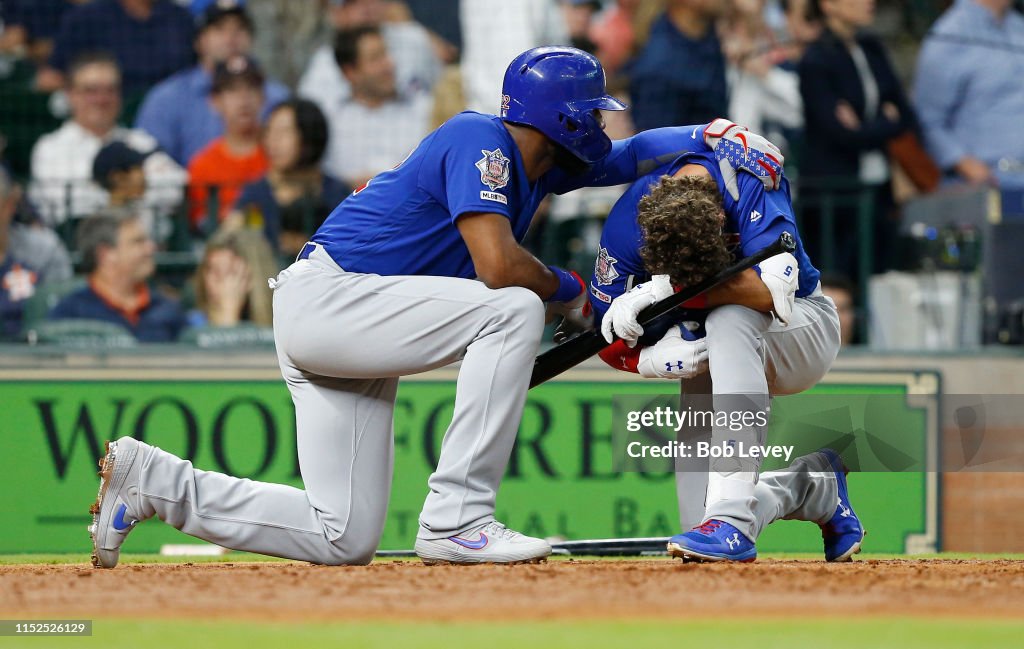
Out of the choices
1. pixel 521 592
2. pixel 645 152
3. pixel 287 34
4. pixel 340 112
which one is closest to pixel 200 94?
pixel 287 34

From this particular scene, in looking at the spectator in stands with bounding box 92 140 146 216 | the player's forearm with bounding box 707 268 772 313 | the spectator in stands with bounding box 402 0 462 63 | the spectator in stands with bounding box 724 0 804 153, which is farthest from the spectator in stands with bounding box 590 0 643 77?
the player's forearm with bounding box 707 268 772 313

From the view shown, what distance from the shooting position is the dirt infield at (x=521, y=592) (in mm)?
3148

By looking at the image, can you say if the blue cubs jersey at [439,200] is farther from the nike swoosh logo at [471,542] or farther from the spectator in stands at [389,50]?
the spectator in stands at [389,50]

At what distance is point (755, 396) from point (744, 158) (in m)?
0.75

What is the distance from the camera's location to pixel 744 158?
4.31 m

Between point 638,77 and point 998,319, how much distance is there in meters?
2.56

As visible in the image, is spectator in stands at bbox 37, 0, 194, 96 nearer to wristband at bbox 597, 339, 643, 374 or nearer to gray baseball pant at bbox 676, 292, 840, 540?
wristband at bbox 597, 339, 643, 374

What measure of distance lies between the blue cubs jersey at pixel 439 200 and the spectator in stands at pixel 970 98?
173 inches

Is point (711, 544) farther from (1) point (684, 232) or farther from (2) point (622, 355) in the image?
(1) point (684, 232)

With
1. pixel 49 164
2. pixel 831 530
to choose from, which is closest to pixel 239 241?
pixel 49 164

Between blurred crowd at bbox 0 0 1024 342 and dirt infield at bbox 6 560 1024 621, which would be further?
blurred crowd at bbox 0 0 1024 342

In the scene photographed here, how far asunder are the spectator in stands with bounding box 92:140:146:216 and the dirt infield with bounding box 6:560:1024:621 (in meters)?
4.29

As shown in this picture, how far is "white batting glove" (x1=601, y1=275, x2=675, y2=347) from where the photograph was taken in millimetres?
4191

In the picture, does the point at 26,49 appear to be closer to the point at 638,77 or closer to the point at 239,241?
the point at 239,241
